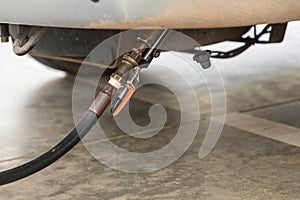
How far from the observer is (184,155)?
2242 millimetres

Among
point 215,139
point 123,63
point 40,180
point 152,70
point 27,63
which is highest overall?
point 152,70

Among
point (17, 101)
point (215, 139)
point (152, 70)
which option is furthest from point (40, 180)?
point (152, 70)

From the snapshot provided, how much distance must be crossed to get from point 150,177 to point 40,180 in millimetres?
393

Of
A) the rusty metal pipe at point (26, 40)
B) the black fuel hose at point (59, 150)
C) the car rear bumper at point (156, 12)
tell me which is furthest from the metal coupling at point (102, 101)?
the rusty metal pipe at point (26, 40)

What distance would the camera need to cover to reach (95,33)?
234 centimetres

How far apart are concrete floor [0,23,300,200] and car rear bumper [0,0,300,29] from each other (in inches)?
22.2

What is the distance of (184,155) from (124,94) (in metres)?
A: 0.61

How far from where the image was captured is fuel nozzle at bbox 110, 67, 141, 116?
172cm

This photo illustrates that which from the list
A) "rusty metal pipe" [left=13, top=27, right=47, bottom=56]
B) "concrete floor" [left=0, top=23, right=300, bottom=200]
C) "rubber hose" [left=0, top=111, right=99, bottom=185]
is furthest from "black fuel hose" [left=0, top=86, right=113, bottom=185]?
"rusty metal pipe" [left=13, top=27, right=47, bottom=56]

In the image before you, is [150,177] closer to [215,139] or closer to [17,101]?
[215,139]

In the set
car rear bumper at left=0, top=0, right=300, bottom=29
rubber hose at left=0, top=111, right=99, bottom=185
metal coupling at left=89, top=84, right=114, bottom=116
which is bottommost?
rubber hose at left=0, top=111, right=99, bottom=185

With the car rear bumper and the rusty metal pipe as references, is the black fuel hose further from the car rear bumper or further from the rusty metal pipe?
the rusty metal pipe

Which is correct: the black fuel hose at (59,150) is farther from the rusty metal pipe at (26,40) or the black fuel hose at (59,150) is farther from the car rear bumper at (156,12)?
the rusty metal pipe at (26,40)

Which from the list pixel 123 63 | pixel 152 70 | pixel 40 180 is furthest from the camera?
pixel 152 70
